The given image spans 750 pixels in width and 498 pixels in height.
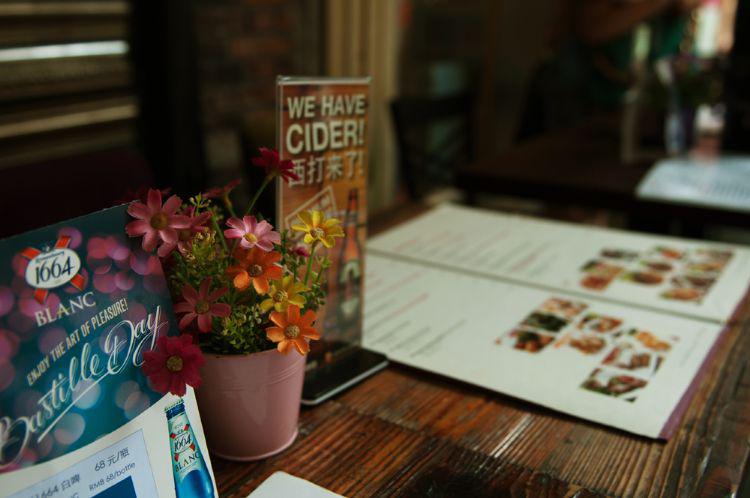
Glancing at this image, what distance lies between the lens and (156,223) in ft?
1.75

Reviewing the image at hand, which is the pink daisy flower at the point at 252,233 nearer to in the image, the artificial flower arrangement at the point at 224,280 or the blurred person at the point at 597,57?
the artificial flower arrangement at the point at 224,280

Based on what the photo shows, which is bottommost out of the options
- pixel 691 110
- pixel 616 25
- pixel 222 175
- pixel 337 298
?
pixel 222 175

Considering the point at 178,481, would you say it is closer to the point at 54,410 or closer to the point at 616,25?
the point at 54,410

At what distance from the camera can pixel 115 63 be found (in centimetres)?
233

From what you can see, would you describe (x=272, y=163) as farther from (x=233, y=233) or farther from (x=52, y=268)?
(x=52, y=268)

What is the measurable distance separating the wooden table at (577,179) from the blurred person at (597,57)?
2.27ft

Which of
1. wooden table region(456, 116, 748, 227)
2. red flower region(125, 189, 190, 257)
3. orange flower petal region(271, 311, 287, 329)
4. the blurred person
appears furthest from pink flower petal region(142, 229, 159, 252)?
the blurred person

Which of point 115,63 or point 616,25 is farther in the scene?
point 616,25

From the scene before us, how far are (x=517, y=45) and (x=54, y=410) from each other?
3866 millimetres

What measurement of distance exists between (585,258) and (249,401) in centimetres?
74

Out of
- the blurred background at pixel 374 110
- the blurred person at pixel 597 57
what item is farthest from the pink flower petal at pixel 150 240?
the blurred person at pixel 597 57

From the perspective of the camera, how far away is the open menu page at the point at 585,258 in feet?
3.45

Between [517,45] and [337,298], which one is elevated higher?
[517,45]

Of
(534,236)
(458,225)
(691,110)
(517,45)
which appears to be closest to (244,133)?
(458,225)
